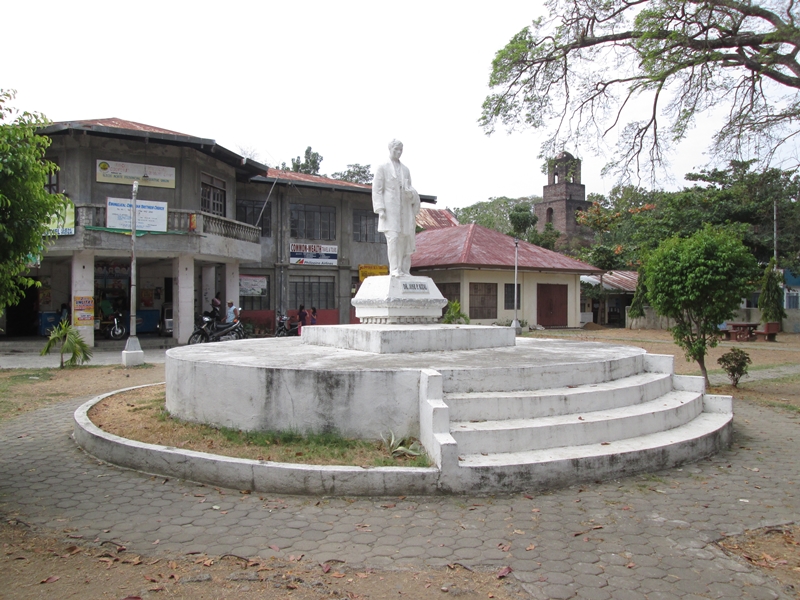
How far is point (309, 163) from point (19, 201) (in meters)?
34.6

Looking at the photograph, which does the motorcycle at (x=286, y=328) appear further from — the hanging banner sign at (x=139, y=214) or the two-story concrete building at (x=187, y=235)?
the hanging banner sign at (x=139, y=214)

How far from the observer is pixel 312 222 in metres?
22.6

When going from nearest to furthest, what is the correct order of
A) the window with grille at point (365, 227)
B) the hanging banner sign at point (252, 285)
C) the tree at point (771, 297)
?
1. the hanging banner sign at point (252, 285)
2. the tree at point (771, 297)
3. the window with grille at point (365, 227)

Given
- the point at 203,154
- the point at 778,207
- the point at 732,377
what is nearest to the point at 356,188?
the point at 203,154

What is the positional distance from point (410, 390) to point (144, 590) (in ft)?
8.43

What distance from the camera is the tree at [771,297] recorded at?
882 inches

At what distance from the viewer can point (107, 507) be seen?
13.9 feet

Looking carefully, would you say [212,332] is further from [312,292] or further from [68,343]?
[312,292]

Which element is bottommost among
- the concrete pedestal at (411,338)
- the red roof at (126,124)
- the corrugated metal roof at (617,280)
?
the concrete pedestal at (411,338)

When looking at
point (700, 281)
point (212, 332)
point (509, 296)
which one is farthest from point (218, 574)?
point (509, 296)

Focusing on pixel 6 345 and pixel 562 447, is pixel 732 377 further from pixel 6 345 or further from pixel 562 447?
pixel 6 345

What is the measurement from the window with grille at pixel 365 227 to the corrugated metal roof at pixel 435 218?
13664 millimetres

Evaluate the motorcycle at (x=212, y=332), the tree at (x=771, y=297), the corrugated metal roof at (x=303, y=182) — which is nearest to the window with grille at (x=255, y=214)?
the corrugated metal roof at (x=303, y=182)

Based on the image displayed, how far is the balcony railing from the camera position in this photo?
51.9 feet
